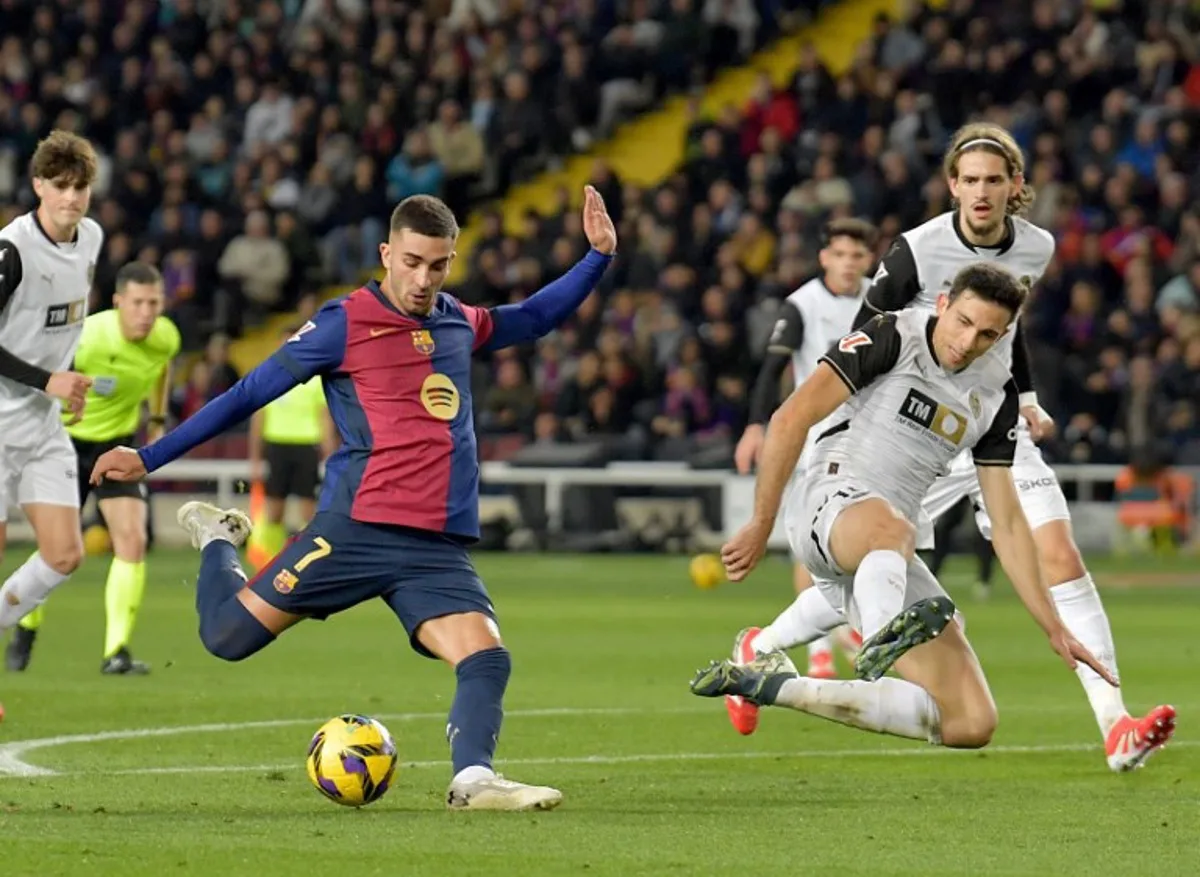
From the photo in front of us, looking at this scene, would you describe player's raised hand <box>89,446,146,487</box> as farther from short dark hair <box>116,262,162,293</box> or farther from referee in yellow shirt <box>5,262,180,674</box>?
short dark hair <box>116,262,162,293</box>

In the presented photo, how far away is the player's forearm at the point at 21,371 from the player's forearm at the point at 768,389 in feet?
13.8

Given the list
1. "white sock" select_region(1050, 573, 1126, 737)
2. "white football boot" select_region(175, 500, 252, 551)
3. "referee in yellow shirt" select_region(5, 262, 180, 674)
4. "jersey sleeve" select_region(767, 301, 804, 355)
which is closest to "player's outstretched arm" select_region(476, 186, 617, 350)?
"white football boot" select_region(175, 500, 252, 551)

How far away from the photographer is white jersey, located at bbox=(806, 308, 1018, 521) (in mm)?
8742

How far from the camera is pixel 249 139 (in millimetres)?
31219

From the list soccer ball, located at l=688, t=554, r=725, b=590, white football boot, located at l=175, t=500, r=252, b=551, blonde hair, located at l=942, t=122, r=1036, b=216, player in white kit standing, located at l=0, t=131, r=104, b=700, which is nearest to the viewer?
white football boot, located at l=175, t=500, r=252, b=551

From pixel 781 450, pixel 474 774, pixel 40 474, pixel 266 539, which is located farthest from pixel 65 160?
pixel 266 539

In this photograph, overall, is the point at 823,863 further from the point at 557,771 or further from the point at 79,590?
the point at 79,590

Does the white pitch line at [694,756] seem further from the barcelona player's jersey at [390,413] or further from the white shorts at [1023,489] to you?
the barcelona player's jersey at [390,413]

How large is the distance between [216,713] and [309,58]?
21015mm

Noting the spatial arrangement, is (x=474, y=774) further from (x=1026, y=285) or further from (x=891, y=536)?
(x=1026, y=285)

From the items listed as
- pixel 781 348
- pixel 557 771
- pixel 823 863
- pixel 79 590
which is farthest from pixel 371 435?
pixel 79 590

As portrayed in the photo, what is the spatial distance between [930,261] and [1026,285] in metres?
0.46

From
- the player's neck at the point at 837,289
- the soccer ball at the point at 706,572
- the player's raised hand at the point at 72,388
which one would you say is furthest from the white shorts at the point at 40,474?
the soccer ball at the point at 706,572

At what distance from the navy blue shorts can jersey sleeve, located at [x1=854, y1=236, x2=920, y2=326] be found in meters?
2.29
